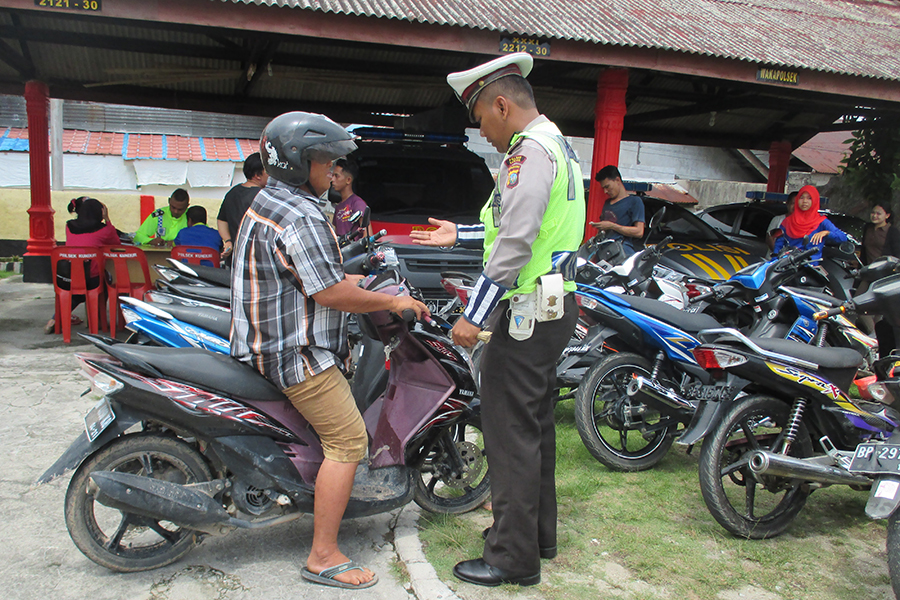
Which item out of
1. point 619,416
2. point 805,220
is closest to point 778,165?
point 805,220

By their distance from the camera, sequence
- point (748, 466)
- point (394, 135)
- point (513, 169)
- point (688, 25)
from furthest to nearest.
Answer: point (688, 25) → point (394, 135) → point (748, 466) → point (513, 169)

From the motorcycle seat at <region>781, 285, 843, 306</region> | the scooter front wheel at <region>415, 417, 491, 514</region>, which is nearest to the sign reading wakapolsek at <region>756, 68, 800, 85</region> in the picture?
the motorcycle seat at <region>781, 285, 843, 306</region>

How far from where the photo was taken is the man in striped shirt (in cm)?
251

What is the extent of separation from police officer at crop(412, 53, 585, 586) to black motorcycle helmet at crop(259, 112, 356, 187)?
494 mm

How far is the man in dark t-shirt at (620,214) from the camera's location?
6.46 metres

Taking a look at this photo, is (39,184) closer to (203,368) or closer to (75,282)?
(75,282)

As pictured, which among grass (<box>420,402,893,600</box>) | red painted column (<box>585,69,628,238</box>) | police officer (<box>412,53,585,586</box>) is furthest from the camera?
red painted column (<box>585,69,628,238</box>)

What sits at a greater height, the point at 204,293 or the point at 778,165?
the point at 778,165

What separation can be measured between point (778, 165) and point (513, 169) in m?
13.3

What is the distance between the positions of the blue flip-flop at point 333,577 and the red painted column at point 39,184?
853cm

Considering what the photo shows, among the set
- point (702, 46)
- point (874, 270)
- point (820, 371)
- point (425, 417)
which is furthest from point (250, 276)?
point (702, 46)

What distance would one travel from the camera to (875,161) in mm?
11539

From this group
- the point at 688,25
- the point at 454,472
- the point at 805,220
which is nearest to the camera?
the point at 454,472

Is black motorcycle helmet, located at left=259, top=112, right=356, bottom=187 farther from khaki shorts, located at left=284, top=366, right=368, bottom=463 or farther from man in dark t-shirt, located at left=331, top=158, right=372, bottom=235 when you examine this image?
man in dark t-shirt, located at left=331, top=158, right=372, bottom=235
